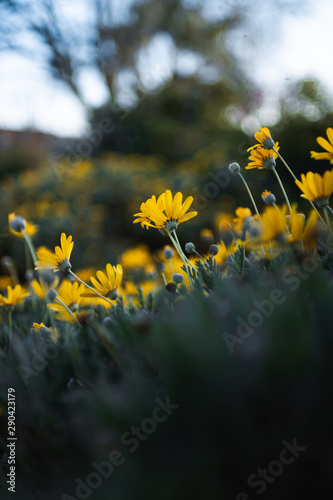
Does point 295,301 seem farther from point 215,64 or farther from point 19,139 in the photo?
point 215,64

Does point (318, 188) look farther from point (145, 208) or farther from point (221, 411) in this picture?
point (221, 411)

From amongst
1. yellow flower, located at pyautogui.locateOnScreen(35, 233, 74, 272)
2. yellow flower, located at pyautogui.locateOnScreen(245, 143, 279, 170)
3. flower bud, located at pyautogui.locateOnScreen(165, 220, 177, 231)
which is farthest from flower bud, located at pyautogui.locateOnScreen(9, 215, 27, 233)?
yellow flower, located at pyautogui.locateOnScreen(245, 143, 279, 170)

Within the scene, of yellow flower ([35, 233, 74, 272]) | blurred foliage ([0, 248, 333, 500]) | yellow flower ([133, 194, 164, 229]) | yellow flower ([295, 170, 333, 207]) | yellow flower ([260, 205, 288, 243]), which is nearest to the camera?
blurred foliage ([0, 248, 333, 500])

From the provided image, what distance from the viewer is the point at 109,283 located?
3.82ft

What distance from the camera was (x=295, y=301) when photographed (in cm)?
63

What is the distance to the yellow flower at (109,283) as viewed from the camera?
115 cm

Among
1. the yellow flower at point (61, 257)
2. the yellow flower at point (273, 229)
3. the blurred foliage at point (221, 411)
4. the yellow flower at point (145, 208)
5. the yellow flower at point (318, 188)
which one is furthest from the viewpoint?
the yellow flower at point (61, 257)

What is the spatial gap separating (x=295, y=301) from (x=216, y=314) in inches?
5.1

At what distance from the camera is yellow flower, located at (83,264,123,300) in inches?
45.3

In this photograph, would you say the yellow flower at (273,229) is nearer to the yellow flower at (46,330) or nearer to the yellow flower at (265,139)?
the yellow flower at (265,139)


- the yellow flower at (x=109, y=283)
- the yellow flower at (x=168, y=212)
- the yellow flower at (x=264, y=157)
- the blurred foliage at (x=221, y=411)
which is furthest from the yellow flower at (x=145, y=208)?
the blurred foliage at (x=221, y=411)

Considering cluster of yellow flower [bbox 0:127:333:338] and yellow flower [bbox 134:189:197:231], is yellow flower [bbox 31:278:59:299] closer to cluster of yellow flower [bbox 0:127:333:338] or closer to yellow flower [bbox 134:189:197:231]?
cluster of yellow flower [bbox 0:127:333:338]

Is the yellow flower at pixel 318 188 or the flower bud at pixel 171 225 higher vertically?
the yellow flower at pixel 318 188

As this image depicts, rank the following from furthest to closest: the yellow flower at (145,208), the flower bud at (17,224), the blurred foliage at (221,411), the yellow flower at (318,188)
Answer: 1. the flower bud at (17,224)
2. the yellow flower at (145,208)
3. the yellow flower at (318,188)
4. the blurred foliage at (221,411)
